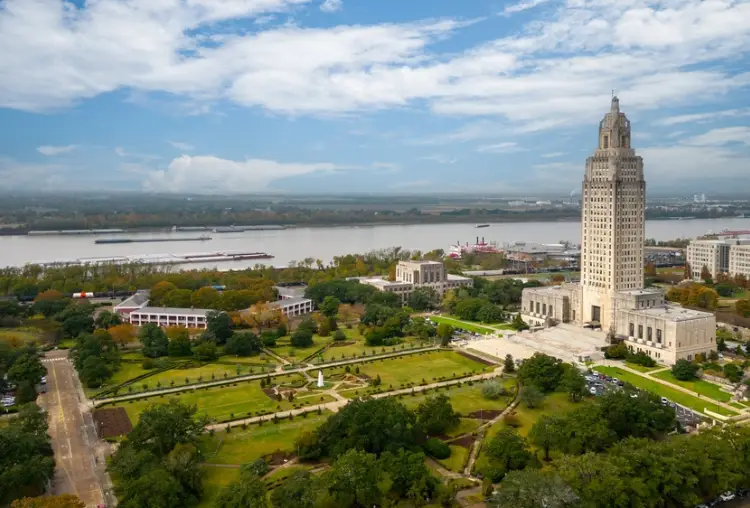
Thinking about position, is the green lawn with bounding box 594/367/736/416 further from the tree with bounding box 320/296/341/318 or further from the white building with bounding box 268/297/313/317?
the white building with bounding box 268/297/313/317

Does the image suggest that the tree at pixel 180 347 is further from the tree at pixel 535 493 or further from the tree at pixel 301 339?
the tree at pixel 535 493

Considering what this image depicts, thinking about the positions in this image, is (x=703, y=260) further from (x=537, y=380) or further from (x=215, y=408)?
(x=215, y=408)

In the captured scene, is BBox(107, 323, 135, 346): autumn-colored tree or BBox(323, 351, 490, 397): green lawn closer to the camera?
BBox(323, 351, 490, 397): green lawn

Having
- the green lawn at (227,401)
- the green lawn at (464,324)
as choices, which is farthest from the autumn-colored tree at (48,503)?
the green lawn at (464,324)

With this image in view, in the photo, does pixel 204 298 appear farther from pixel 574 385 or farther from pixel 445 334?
pixel 574 385

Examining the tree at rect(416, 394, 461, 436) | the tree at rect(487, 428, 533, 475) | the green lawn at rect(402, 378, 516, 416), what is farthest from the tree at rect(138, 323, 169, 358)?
the tree at rect(487, 428, 533, 475)

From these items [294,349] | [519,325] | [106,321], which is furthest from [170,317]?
[519,325]
